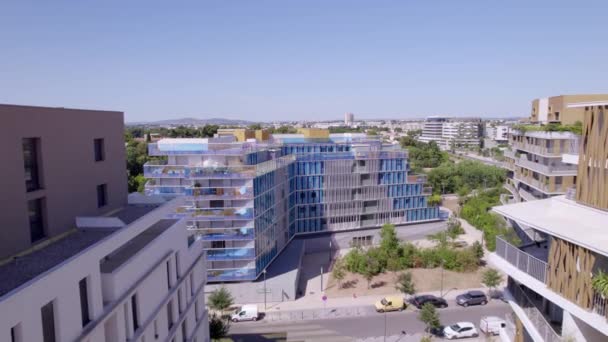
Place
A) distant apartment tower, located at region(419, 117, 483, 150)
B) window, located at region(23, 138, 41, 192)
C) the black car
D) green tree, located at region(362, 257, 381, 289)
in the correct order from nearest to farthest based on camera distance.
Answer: window, located at region(23, 138, 41, 192)
the black car
green tree, located at region(362, 257, 381, 289)
distant apartment tower, located at region(419, 117, 483, 150)

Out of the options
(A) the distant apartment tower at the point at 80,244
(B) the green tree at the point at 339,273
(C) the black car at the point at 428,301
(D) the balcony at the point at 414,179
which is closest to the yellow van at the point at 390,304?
(C) the black car at the point at 428,301

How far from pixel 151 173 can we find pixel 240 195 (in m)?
8.83

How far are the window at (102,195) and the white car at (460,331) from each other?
23077 mm

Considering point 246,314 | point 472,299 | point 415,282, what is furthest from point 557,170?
point 246,314

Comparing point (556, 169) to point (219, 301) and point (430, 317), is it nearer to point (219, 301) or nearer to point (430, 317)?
point (430, 317)

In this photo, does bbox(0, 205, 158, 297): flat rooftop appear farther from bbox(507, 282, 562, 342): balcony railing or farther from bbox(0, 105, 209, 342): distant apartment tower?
bbox(507, 282, 562, 342): balcony railing

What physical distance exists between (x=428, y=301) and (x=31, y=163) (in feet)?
97.7

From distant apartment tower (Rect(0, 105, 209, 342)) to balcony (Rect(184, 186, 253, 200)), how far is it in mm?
17523

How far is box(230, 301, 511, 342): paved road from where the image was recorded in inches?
1149

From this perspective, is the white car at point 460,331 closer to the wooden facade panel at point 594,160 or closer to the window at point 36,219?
the wooden facade panel at point 594,160

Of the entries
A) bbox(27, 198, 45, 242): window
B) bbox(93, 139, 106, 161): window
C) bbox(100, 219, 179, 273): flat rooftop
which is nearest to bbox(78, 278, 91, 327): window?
bbox(100, 219, 179, 273): flat rooftop

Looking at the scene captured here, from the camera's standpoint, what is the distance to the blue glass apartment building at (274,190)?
35.3 meters

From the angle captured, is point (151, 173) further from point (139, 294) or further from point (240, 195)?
point (139, 294)

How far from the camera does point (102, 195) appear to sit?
15242 mm
